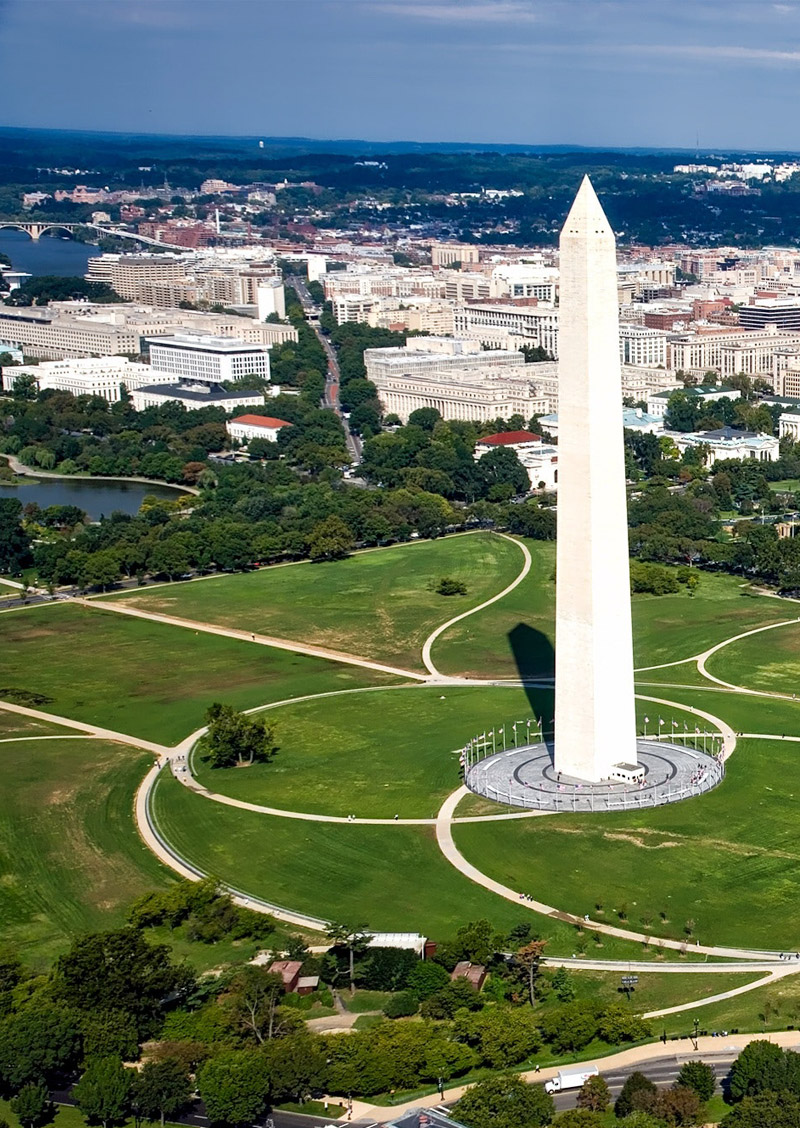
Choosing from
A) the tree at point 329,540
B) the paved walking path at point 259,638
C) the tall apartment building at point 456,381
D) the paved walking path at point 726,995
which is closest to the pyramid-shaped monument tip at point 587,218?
the paved walking path at point 726,995

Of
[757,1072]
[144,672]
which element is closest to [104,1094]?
[757,1072]

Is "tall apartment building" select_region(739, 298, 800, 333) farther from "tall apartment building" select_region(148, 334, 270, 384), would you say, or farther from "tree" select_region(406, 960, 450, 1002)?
"tree" select_region(406, 960, 450, 1002)

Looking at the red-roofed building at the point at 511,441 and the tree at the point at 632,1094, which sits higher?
the tree at the point at 632,1094

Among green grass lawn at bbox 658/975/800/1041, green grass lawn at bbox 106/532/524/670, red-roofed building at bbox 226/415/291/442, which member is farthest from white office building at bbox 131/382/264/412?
green grass lawn at bbox 658/975/800/1041

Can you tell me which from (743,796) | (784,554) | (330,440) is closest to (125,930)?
(743,796)

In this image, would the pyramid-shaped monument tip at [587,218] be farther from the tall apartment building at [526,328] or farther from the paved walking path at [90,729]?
the tall apartment building at [526,328]
